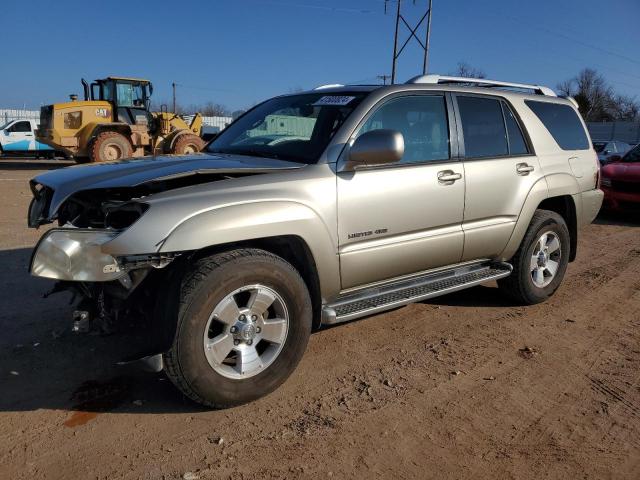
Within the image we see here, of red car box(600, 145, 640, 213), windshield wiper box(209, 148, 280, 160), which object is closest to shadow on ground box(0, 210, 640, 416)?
windshield wiper box(209, 148, 280, 160)

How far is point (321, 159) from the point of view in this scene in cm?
347

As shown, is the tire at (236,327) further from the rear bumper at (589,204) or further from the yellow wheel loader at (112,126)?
the yellow wheel loader at (112,126)

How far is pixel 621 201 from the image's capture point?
1023cm

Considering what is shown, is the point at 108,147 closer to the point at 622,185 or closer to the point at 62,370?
the point at 622,185

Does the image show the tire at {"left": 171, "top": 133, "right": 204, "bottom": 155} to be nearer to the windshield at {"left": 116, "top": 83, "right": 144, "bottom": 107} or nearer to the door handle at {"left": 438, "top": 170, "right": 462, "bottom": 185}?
the windshield at {"left": 116, "top": 83, "right": 144, "bottom": 107}

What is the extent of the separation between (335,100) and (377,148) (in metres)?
0.79

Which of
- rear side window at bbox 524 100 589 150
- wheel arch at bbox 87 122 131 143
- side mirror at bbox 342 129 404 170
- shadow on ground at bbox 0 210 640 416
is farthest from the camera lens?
wheel arch at bbox 87 122 131 143

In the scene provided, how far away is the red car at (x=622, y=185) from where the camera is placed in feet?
32.9

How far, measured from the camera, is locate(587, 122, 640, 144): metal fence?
40.1 meters

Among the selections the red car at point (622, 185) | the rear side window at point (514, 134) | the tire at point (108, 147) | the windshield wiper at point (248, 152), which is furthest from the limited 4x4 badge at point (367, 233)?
the tire at point (108, 147)

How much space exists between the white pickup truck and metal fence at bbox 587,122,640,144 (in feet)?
120

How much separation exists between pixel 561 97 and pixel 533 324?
2528 mm

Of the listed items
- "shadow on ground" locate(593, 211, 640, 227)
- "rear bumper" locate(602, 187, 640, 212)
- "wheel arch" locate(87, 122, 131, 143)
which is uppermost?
"wheel arch" locate(87, 122, 131, 143)

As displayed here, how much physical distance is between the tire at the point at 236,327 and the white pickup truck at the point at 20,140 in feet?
79.6
